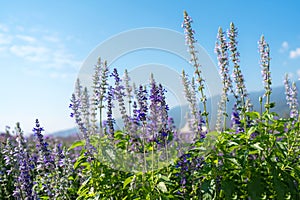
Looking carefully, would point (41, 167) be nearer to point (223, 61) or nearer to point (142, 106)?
point (142, 106)

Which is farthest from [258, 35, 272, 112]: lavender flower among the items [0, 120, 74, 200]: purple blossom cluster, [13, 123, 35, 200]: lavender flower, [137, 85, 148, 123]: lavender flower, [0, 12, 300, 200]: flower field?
[13, 123, 35, 200]: lavender flower

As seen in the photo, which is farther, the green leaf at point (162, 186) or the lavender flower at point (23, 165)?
the lavender flower at point (23, 165)

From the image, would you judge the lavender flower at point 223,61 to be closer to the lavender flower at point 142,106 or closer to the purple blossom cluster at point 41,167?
the lavender flower at point 142,106

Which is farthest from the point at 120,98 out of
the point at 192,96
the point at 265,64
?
the point at 265,64

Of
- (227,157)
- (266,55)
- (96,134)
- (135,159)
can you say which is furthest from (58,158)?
(266,55)

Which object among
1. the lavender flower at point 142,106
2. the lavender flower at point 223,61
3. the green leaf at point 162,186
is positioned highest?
the lavender flower at point 223,61

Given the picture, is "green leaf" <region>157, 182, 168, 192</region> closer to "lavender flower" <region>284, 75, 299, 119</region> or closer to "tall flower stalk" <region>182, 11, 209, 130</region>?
"tall flower stalk" <region>182, 11, 209, 130</region>

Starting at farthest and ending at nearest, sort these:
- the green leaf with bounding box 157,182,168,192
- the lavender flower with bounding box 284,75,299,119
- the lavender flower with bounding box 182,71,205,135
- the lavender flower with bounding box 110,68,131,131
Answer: the lavender flower with bounding box 284,75,299,119 < the lavender flower with bounding box 182,71,205,135 < the lavender flower with bounding box 110,68,131,131 < the green leaf with bounding box 157,182,168,192

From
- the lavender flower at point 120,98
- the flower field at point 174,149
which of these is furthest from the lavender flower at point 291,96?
the lavender flower at point 120,98

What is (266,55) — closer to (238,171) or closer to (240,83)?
(240,83)

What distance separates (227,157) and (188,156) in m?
0.83

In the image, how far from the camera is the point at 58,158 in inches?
223

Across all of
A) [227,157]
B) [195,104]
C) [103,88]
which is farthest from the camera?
[195,104]

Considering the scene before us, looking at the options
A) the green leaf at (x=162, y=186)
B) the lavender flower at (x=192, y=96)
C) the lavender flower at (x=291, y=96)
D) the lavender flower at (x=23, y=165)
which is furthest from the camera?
the lavender flower at (x=291, y=96)
